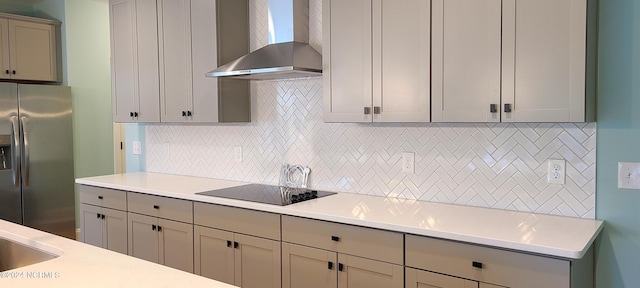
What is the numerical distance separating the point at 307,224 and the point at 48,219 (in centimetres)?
373

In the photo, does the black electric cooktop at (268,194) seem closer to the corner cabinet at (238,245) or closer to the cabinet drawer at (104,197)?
the corner cabinet at (238,245)

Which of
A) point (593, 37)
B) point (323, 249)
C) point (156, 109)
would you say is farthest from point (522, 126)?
point (156, 109)

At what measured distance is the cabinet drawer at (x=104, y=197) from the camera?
359 centimetres

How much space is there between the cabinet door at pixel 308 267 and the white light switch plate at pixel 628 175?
1.35 m

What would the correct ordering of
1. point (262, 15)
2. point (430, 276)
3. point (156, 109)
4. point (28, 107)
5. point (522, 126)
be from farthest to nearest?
point (28, 107) → point (156, 109) → point (262, 15) → point (522, 126) → point (430, 276)

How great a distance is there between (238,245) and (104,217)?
146 centimetres

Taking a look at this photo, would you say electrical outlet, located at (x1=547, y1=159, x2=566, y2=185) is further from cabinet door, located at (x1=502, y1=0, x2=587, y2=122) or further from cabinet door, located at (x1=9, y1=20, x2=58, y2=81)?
cabinet door, located at (x1=9, y1=20, x2=58, y2=81)

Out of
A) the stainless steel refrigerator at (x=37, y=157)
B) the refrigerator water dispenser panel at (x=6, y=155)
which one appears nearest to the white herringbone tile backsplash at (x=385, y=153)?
the stainless steel refrigerator at (x=37, y=157)

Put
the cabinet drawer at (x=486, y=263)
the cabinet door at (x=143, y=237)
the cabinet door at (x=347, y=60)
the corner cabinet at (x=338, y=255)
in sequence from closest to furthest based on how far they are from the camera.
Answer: the cabinet drawer at (x=486, y=263) → the corner cabinet at (x=338, y=255) → the cabinet door at (x=347, y=60) → the cabinet door at (x=143, y=237)

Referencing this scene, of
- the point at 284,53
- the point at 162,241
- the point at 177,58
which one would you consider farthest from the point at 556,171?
the point at 177,58

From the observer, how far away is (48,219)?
5.07 metres

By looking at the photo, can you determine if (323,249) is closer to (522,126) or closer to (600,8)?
(522,126)

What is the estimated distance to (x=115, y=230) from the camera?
367 centimetres

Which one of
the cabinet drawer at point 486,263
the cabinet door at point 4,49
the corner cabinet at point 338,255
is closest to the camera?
the cabinet drawer at point 486,263
